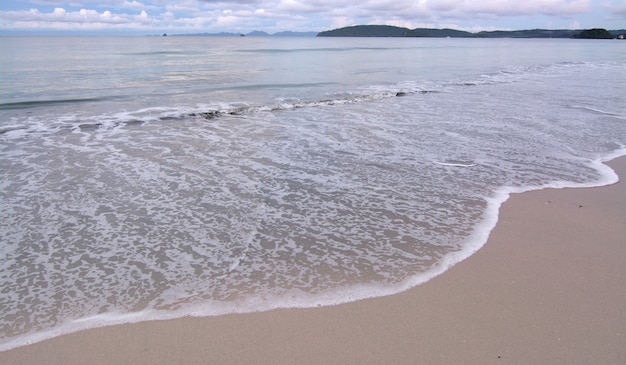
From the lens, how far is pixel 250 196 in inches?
229

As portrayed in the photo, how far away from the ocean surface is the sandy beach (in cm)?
18

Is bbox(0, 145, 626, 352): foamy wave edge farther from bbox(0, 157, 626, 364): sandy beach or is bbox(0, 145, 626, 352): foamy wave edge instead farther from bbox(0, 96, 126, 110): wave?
bbox(0, 96, 126, 110): wave

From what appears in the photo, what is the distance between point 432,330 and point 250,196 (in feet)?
10.9

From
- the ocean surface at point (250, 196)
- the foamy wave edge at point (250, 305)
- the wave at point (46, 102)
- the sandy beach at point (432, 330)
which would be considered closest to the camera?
the sandy beach at point (432, 330)

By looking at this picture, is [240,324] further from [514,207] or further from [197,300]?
[514,207]

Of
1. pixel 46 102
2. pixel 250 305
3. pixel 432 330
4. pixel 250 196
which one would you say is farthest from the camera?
pixel 46 102

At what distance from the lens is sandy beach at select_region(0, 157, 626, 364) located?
9.37ft

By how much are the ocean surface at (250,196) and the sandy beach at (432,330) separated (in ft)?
0.58

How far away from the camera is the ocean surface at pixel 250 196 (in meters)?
3.65

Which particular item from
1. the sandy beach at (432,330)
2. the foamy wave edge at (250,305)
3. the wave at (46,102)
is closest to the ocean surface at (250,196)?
the foamy wave edge at (250,305)

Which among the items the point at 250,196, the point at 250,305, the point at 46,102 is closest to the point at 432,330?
the point at 250,305

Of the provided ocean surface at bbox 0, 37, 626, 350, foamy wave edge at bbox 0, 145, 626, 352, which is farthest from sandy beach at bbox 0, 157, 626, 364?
ocean surface at bbox 0, 37, 626, 350

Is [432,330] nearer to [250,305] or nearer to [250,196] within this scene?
[250,305]

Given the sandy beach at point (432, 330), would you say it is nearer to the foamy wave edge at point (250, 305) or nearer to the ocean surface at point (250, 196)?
the foamy wave edge at point (250, 305)
